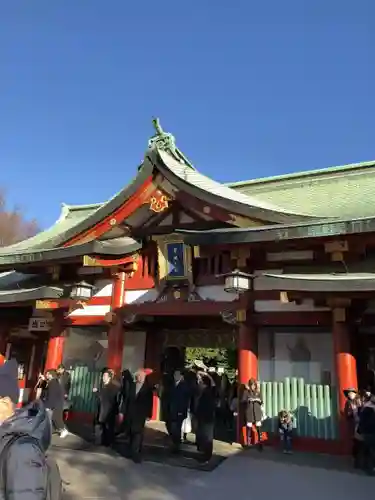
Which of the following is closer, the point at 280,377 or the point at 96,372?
the point at 280,377

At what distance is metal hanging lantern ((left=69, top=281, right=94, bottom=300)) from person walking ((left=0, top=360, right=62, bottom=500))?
880 centimetres

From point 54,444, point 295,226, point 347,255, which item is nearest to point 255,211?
point 295,226

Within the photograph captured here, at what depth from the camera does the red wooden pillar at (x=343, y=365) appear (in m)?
8.77

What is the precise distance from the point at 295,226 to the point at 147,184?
4624mm

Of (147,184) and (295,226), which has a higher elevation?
(147,184)

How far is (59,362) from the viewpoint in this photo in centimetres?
1280

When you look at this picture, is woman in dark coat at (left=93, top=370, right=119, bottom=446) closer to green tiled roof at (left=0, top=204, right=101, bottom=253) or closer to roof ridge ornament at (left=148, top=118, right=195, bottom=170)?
roof ridge ornament at (left=148, top=118, right=195, bottom=170)

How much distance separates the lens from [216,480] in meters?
7.04

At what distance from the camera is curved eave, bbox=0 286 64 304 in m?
11.7

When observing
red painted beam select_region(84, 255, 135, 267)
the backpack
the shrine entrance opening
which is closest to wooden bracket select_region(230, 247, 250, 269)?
the shrine entrance opening

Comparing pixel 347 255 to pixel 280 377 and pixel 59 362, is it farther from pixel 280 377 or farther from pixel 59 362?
pixel 59 362

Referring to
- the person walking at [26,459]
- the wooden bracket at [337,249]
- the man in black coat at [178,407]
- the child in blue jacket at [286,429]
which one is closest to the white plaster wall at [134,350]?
the man in black coat at [178,407]

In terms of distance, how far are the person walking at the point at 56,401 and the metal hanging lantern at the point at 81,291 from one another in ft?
7.50

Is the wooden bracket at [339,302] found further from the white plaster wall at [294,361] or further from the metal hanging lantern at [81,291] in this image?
the metal hanging lantern at [81,291]
